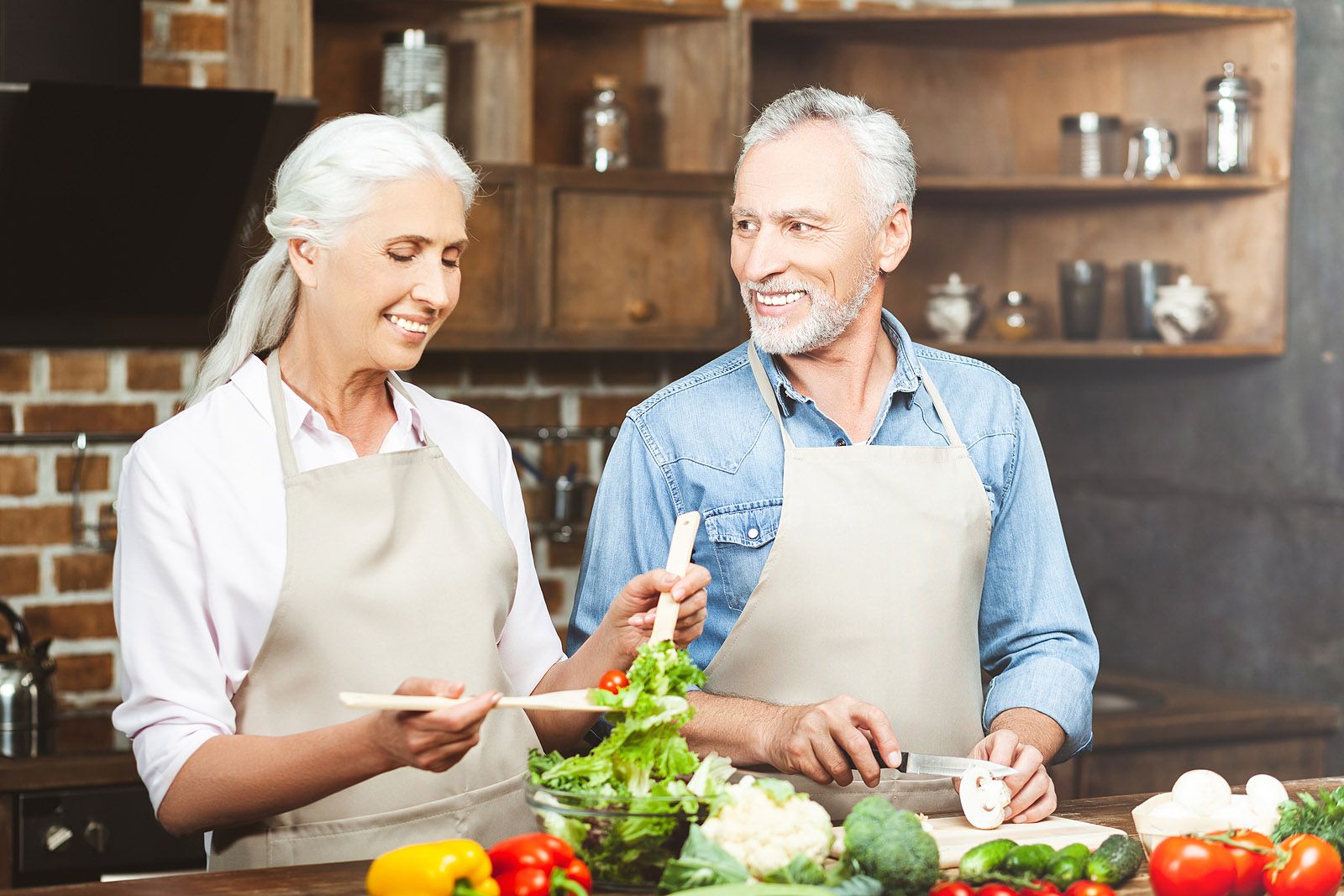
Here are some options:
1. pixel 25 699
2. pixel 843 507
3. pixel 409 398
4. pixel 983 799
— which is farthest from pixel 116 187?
pixel 983 799

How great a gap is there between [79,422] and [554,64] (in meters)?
1.31

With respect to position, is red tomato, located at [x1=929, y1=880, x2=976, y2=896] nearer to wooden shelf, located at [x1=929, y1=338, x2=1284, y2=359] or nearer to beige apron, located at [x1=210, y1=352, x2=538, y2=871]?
beige apron, located at [x1=210, y1=352, x2=538, y2=871]

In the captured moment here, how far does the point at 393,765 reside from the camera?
167cm

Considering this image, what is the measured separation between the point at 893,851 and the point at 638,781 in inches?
11.1

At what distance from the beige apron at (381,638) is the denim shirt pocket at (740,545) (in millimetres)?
288

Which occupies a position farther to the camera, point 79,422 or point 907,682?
point 79,422

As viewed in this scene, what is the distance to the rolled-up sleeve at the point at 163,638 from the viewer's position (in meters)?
1.75

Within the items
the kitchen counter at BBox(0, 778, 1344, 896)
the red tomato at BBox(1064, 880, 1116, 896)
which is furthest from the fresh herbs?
the red tomato at BBox(1064, 880, 1116, 896)

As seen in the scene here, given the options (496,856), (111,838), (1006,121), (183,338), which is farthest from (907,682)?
(1006,121)

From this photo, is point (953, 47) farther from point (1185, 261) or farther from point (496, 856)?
point (496, 856)

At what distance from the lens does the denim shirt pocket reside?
2121 millimetres

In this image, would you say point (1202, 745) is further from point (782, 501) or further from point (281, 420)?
point (281, 420)

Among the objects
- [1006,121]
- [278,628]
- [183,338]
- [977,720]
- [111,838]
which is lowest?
[111,838]

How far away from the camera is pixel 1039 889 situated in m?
1.59
